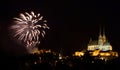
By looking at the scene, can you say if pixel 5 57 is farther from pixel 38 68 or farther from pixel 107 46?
pixel 107 46

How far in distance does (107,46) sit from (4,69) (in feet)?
341

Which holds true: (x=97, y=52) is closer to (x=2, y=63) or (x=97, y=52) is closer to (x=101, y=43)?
(x=101, y=43)

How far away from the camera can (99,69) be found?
4475cm

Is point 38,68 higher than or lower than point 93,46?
lower

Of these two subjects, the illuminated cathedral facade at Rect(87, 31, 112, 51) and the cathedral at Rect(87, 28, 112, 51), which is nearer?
the cathedral at Rect(87, 28, 112, 51)

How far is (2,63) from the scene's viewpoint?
31375 millimetres

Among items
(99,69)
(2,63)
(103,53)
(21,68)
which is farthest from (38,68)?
(103,53)

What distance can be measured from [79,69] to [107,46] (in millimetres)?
88359

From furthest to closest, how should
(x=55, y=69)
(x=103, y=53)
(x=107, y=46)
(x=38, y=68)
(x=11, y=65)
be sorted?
1. (x=107, y=46)
2. (x=103, y=53)
3. (x=55, y=69)
4. (x=38, y=68)
5. (x=11, y=65)

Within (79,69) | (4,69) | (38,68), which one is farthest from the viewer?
(79,69)

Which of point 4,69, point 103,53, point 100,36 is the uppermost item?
point 100,36

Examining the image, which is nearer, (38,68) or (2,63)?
(2,63)

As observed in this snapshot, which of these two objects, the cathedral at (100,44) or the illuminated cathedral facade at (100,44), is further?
the illuminated cathedral facade at (100,44)

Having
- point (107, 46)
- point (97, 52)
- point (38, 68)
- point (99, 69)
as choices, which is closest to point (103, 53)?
point (97, 52)
